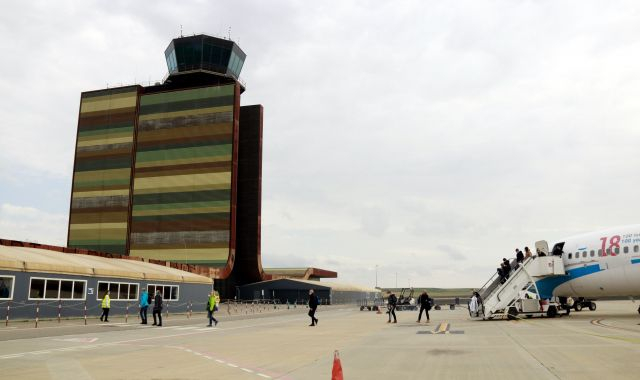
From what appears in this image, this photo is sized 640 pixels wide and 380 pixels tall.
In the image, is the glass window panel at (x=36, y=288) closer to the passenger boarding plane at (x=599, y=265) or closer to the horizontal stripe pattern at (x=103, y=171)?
the passenger boarding plane at (x=599, y=265)

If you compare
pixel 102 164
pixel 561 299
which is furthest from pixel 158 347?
pixel 102 164

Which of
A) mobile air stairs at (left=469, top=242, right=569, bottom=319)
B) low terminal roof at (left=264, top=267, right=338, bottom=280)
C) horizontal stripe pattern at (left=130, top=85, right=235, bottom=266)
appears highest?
horizontal stripe pattern at (left=130, top=85, right=235, bottom=266)

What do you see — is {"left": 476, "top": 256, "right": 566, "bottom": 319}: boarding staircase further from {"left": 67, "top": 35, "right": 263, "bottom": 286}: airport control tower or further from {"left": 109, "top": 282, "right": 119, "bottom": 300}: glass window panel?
{"left": 67, "top": 35, "right": 263, "bottom": 286}: airport control tower

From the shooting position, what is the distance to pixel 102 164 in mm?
91000

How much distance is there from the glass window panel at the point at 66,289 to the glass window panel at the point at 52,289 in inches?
13.9

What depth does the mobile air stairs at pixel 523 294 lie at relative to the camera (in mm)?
32688

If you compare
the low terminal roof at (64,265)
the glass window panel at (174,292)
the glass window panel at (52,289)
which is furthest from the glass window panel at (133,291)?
the glass window panel at (52,289)

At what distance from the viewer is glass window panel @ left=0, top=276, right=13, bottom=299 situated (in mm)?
27938

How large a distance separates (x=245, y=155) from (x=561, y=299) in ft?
219

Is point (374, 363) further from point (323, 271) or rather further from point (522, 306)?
point (323, 271)

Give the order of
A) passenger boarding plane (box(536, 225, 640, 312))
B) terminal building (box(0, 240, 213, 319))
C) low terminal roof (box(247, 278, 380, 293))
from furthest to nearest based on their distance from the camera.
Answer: low terminal roof (box(247, 278, 380, 293))
passenger boarding plane (box(536, 225, 640, 312))
terminal building (box(0, 240, 213, 319))

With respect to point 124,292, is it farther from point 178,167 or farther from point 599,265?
point 178,167

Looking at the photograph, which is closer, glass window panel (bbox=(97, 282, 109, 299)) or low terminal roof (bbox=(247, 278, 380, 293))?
glass window panel (bbox=(97, 282, 109, 299))

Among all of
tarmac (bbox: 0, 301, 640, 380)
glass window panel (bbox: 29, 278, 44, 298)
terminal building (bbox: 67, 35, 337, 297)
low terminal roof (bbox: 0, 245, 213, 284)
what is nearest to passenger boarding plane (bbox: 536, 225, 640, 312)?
tarmac (bbox: 0, 301, 640, 380)
